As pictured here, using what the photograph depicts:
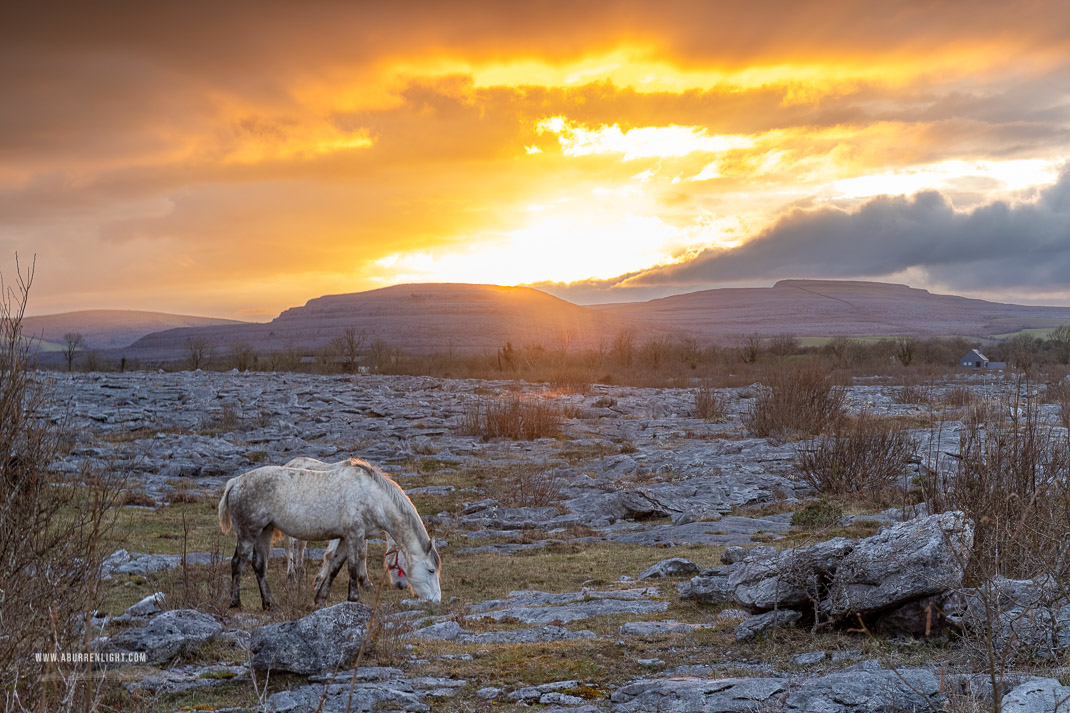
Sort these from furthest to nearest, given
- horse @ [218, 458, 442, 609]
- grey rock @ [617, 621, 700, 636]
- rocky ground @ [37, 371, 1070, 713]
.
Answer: horse @ [218, 458, 442, 609] < grey rock @ [617, 621, 700, 636] < rocky ground @ [37, 371, 1070, 713]

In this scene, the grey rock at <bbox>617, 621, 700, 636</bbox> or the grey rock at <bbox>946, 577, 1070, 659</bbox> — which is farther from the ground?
the grey rock at <bbox>946, 577, 1070, 659</bbox>

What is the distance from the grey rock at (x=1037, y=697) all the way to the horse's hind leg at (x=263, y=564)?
25.4 feet

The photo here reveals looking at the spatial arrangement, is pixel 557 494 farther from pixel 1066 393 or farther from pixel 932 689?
pixel 932 689

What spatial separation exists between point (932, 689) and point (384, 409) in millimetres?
29456

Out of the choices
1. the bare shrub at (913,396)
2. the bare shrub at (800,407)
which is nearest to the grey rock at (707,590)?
the bare shrub at (800,407)

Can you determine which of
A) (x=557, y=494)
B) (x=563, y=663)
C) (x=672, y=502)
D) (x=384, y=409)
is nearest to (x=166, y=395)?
(x=384, y=409)

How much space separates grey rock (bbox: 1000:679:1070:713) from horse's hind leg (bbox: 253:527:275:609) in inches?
305

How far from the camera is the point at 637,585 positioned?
10758 mm

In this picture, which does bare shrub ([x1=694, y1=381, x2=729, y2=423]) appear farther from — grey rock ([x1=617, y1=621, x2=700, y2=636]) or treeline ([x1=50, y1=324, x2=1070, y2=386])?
grey rock ([x1=617, y1=621, x2=700, y2=636])

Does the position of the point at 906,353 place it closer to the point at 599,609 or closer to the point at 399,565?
the point at 599,609

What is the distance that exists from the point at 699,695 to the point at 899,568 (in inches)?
100

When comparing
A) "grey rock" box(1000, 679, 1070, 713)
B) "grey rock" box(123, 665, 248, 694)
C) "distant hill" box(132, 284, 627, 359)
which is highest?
"distant hill" box(132, 284, 627, 359)

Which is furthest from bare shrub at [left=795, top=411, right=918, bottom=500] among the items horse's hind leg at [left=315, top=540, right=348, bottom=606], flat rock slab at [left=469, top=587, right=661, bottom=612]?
horse's hind leg at [left=315, top=540, right=348, bottom=606]

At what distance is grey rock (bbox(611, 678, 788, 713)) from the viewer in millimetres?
5672
